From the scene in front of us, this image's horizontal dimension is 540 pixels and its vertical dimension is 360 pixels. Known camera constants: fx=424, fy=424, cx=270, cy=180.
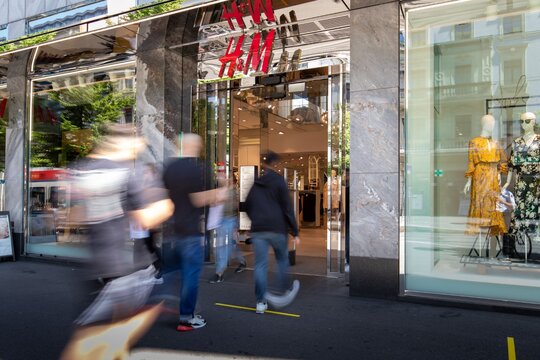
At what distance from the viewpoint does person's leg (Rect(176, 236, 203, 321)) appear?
14.2 ft

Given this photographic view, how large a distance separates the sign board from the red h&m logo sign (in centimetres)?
563

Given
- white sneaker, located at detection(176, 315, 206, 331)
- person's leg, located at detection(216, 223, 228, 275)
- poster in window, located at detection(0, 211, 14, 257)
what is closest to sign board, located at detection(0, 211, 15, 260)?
poster in window, located at detection(0, 211, 14, 257)

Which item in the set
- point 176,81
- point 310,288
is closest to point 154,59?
point 176,81

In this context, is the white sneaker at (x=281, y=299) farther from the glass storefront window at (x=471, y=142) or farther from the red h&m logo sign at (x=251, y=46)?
the red h&m logo sign at (x=251, y=46)

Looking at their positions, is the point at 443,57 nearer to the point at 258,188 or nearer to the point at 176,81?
the point at 258,188

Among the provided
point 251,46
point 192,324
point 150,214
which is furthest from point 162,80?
point 150,214

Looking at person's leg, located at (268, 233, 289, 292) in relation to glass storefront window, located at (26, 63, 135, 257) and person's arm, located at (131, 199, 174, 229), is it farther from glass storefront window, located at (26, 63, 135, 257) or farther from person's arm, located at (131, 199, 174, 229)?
glass storefront window, located at (26, 63, 135, 257)

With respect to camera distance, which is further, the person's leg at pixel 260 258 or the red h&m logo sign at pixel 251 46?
the red h&m logo sign at pixel 251 46

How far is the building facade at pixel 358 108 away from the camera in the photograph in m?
5.86

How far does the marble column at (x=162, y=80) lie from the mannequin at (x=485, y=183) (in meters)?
5.14

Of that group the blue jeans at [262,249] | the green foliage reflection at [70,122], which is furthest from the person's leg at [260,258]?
the green foliage reflection at [70,122]

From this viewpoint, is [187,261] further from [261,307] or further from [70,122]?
[70,122]

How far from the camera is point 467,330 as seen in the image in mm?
4520

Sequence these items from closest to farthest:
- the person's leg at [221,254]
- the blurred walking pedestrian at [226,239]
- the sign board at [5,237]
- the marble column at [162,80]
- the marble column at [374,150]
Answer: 1. the marble column at [374,150]
2. the person's leg at [221,254]
3. the blurred walking pedestrian at [226,239]
4. the marble column at [162,80]
5. the sign board at [5,237]
